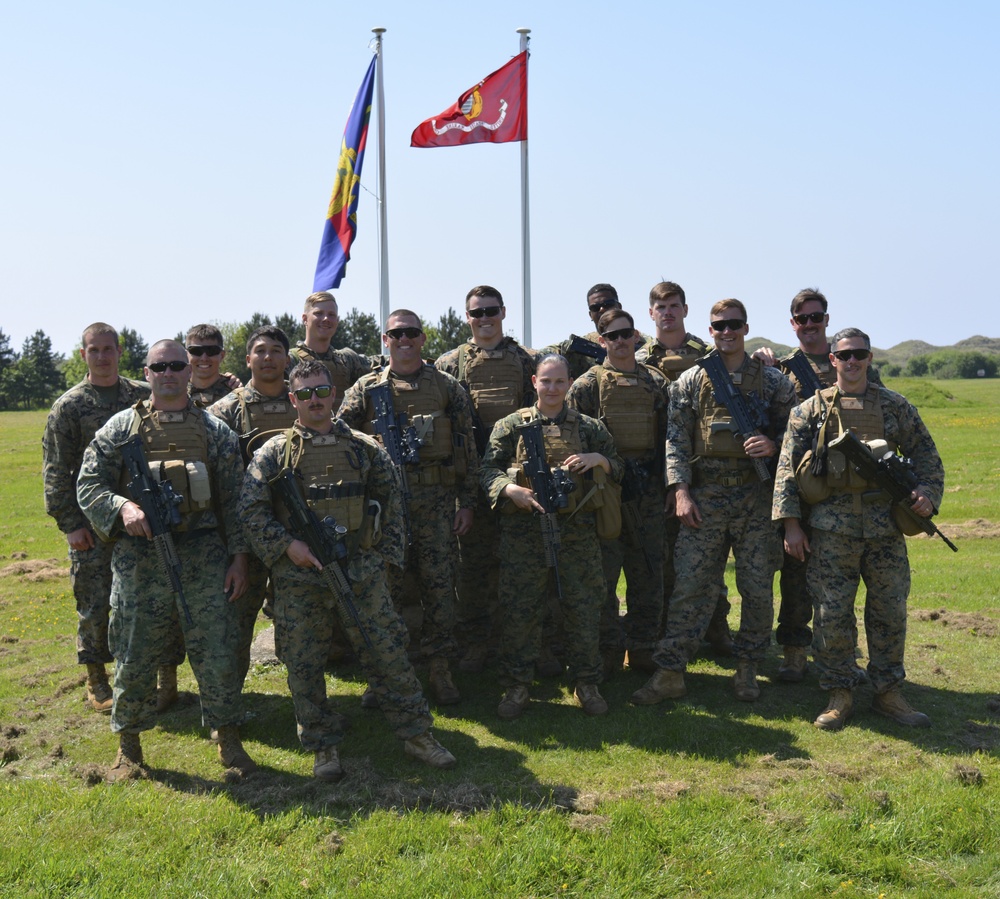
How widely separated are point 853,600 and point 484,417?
332 centimetres

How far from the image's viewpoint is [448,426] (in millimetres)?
7520

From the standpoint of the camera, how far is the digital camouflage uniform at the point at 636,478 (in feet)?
25.1

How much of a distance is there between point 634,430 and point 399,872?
3988 mm

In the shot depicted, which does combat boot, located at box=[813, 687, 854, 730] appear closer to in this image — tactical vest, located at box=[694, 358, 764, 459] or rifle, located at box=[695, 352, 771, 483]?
rifle, located at box=[695, 352, 771, 483]

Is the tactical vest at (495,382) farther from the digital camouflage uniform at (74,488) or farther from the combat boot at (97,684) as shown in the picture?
the combat boot at (97,684)

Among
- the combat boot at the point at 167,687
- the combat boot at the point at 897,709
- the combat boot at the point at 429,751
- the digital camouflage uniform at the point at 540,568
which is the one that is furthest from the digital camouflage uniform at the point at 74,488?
the combat boot at the point at 897,709

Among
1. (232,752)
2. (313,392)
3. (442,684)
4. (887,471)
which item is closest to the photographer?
(313,392)

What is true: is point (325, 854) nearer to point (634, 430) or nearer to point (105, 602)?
point (105, 602)

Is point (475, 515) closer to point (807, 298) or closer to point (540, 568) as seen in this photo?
point (540, 568)

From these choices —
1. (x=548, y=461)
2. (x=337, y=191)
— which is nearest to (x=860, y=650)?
(x=548, y=461)

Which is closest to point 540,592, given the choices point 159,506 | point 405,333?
point 405,333

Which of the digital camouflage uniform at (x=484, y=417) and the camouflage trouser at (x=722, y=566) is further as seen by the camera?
the digital camouflage uniform at (x=484, y=417)

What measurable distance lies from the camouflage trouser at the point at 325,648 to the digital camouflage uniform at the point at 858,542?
2.98 metres

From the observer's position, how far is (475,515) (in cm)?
802
